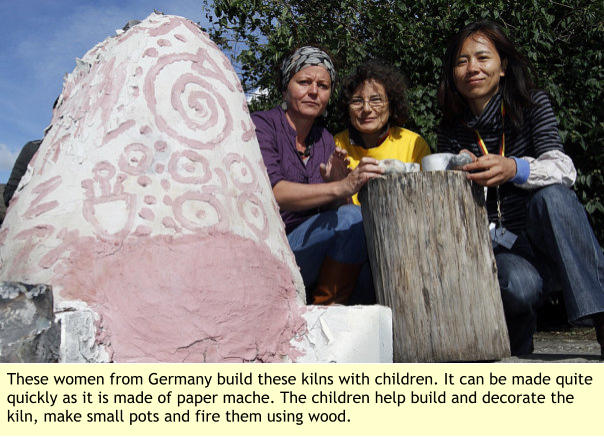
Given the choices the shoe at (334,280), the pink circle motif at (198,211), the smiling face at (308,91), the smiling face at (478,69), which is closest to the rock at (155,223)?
the pink circle motif at (198,211)

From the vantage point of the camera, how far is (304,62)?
291 cm

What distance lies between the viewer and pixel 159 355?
1443mm

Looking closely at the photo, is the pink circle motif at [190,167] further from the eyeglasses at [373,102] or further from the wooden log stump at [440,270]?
the eyeglasses at [373,102]

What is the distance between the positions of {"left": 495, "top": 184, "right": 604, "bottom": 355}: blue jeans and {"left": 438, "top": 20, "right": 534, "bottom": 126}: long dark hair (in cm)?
48

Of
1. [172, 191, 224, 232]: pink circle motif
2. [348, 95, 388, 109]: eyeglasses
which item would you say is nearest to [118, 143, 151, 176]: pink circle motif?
[172, 191, 224, 232]: pink circle motif

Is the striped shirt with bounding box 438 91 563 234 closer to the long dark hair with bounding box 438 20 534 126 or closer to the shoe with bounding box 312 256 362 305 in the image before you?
the long dark hair with bounding box 438 20 534 126

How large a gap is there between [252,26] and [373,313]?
3.65 m

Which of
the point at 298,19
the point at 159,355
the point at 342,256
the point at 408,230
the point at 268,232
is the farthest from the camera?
the point at 298,19

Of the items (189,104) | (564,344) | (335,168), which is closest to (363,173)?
(335,168)

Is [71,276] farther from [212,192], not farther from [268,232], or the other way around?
[268,232]

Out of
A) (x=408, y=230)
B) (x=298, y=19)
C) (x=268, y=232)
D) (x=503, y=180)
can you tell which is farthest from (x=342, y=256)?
(x=298, y=19)

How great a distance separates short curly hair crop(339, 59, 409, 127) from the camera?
127 inches

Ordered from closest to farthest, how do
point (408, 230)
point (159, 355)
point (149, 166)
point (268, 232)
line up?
point (159, 355)
point (149, 166)
point (268, 232)
point (408, 230)

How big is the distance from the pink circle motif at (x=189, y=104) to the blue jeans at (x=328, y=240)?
107 centimetres
